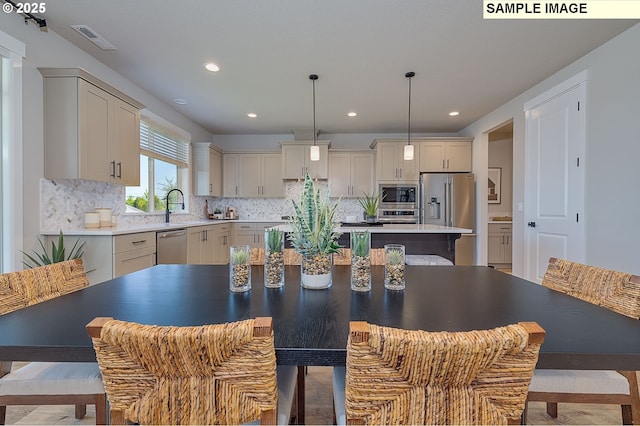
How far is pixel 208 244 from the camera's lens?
479 centimetres

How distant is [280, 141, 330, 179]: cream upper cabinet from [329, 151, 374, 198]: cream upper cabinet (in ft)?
0.63

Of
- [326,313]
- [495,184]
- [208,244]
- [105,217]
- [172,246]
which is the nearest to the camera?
[326,313]

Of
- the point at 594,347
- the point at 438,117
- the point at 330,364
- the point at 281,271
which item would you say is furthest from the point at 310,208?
the point at 438,117

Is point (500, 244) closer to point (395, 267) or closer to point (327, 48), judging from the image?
point (327, 48)

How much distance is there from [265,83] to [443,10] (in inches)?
81.8

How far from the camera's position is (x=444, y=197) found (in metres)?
5.23

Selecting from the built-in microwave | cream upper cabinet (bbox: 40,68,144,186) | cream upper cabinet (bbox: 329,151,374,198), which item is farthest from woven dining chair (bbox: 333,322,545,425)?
cream upper cabinet (bbox: 329,151,374,198)

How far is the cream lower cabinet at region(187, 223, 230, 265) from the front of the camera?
4266 mm

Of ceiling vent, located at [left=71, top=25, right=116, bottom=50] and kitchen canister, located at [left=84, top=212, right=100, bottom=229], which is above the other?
ceiling vent, located at [left=71, top=25, right=116, bottom=50]

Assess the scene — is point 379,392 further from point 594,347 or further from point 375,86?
point 375,86

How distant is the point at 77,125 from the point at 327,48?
7.53 feet

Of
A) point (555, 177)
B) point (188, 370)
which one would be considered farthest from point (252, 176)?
point (188, 370)

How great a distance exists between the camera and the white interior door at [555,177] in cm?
306

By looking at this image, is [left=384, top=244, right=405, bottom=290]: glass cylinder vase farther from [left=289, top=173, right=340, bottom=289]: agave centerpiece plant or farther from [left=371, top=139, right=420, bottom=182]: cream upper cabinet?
[left=371, top=139, right=420, bottom=182]: cream upper cabinet
